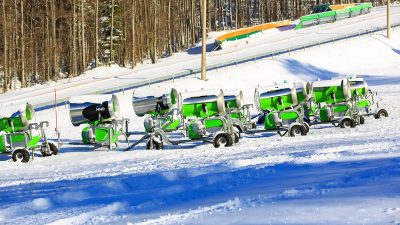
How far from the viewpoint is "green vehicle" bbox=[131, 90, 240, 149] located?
17750mm

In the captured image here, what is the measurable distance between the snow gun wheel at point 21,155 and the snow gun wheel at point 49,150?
1097 mm

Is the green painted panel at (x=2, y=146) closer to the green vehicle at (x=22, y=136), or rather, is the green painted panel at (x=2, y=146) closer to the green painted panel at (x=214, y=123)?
the green vehicle at (x=22, y=136)

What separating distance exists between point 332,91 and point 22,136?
423 inches

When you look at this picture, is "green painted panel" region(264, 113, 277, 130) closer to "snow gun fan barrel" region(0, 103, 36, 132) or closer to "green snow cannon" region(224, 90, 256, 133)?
"green snow cannon" region(224, 90, 256, 133)

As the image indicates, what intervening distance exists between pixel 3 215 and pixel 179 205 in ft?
10.1

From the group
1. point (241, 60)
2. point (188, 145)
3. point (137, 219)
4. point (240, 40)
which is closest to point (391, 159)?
point (137, 219)

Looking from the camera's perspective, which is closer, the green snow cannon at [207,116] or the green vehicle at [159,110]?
the green snow cannon at [207,116]

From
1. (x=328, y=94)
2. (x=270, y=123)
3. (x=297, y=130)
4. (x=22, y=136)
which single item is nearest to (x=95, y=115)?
(x=22, y=136)

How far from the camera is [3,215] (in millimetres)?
9562

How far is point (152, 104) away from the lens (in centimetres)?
1920

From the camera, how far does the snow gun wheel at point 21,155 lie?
1755 centimetres

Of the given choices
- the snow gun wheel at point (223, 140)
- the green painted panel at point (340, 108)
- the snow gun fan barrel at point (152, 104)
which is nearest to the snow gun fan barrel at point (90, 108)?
the snow gun fan barrel at point (152, 104)

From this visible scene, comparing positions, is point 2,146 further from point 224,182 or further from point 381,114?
point 381,114

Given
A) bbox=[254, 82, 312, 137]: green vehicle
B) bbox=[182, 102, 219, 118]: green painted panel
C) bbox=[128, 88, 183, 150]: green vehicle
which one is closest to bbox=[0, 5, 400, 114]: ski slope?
bbox=[128, 88, 183, 150]: green vehicle
